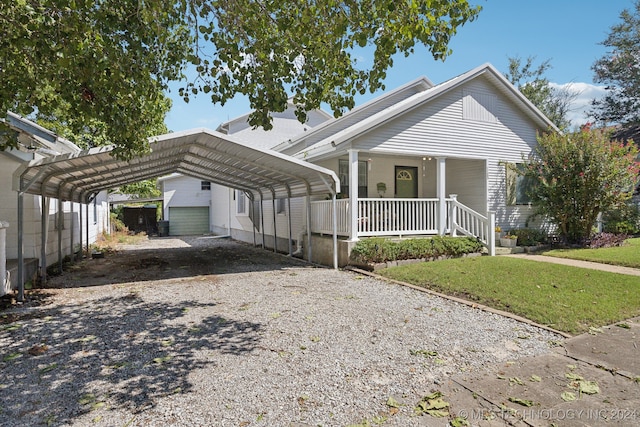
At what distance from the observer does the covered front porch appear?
414 inches

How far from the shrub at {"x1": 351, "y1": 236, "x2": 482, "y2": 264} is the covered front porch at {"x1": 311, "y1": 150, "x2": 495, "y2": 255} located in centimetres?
47

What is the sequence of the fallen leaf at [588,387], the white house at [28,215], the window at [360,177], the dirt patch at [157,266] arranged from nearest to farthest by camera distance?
the fallen leaf at [588,387] < the white house at [28,215] < the dirt patch at [157,266] < the window at [360,177]

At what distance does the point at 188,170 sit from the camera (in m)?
14.5

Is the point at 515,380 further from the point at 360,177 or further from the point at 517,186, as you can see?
the point at 517,186

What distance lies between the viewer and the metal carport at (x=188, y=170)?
23.8 feet

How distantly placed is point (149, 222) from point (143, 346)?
24651 millimetres

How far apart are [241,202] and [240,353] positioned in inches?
627

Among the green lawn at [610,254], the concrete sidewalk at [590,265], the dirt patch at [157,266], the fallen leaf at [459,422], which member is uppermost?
the green lawn at [610,254]

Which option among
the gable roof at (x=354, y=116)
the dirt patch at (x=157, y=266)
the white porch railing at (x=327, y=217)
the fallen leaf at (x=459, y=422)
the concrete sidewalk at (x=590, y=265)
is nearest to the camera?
the fallen leaf at (x=459, y=422)

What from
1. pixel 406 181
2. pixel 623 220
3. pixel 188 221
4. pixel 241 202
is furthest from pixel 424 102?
pixel 188 221

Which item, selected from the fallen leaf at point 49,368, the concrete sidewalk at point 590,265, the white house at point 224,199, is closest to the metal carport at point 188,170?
the white house at point 224,199

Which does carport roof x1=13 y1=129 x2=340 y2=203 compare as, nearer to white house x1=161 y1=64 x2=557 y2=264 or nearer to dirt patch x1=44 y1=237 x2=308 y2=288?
white house x1=161 y1=64 x2=557 y2=264

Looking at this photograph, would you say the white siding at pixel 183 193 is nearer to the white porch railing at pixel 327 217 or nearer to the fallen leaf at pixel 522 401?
the white porch railing at pixel 327 217

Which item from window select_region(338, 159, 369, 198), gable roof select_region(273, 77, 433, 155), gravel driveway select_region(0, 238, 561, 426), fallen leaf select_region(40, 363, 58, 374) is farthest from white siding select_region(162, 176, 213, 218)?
fallen leaf select_region(40, 363, 58, 374)
